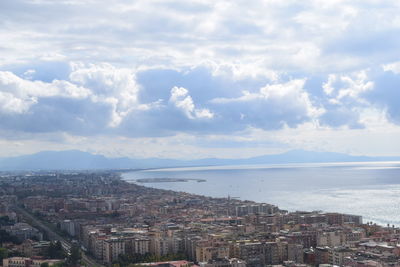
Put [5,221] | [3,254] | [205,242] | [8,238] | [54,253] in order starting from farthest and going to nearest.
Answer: [5,221] < [8,238] < [54,253] < [3,254] < [205,242]

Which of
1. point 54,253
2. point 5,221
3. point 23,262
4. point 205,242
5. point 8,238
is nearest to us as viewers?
point 23,262

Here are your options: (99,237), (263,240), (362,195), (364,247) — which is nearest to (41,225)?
(99,237)

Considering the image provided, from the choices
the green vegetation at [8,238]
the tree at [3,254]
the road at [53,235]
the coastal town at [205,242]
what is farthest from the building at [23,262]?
the green vegetation at [8,238]

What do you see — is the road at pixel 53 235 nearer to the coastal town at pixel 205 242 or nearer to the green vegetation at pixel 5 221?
the coastal town at pixel 205 242

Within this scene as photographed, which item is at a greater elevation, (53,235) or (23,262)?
(23,262)

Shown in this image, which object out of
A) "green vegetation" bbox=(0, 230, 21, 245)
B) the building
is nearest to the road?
the building

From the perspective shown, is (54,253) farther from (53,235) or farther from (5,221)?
(5,221)

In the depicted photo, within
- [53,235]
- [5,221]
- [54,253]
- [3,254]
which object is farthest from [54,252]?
[5,221]

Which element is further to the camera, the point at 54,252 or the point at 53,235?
the point at 53,235
